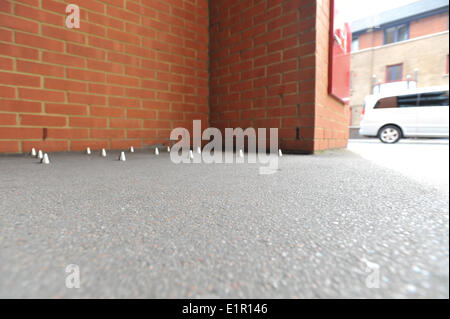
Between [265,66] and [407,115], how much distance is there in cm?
488

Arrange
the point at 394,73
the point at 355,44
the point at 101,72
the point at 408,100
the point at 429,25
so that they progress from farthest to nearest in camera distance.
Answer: the point at 355,44 < the point at 394,73 < the point at 429,25 < the point at 408,100 < the point at 101,72

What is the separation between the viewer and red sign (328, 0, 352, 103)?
8.18 ft

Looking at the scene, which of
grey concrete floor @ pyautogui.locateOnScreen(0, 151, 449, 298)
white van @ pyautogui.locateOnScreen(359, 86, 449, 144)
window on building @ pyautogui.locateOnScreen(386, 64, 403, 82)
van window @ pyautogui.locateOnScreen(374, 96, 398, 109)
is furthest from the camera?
window on building @ pyautogui.locateOnScreen(386, 64, 403, 82)

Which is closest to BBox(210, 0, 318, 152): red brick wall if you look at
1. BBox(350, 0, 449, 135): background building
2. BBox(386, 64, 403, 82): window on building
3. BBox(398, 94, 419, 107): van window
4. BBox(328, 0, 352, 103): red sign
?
BBox(328, 0, 352, 103): red sign

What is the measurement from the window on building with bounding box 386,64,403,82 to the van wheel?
1088 centimetres

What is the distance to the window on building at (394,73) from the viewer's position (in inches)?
547

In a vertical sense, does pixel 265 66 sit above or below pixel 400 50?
below

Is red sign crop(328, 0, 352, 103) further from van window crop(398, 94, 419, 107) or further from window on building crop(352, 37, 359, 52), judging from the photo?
window on building crop(352, 37, 359, 52)

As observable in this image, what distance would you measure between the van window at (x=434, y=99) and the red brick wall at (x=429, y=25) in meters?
11.4

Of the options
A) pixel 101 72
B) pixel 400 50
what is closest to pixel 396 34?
pixel 400 50

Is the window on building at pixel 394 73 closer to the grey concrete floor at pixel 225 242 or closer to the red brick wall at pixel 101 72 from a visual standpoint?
the red brick wall at pixel 101 72

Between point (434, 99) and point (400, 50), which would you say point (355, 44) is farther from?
point (434, 99)

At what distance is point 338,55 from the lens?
2.71 m
